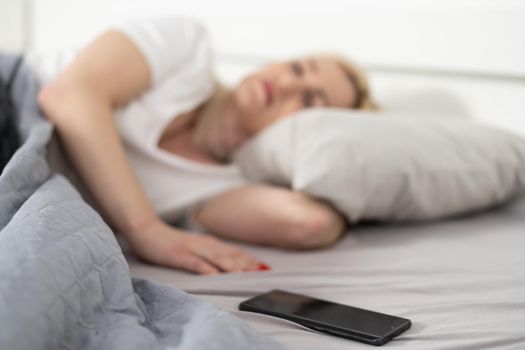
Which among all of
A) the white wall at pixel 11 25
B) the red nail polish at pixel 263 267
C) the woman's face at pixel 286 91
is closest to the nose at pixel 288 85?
the woman's face at pixel 286 91

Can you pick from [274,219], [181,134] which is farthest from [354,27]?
[274,219]

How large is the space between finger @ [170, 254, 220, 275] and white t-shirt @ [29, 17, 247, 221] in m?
0.27

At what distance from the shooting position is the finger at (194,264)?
37.8 inches

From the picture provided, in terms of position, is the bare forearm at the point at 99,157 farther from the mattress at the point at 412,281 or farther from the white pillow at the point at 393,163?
the white pillow at the point at 393,163

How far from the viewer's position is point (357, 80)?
4.82 ft

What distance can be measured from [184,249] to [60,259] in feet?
1.28

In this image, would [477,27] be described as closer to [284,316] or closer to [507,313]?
[507,313]

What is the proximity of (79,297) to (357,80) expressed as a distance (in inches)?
39.7

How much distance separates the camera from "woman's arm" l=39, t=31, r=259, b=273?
1.00m

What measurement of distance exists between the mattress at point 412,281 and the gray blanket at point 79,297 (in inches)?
4.3

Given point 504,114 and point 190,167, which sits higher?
point 504,114

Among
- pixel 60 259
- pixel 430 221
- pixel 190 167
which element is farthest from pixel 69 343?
pixel 430 221

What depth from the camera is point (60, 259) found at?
0.62 metres

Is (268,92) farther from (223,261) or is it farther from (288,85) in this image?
(223,261)
